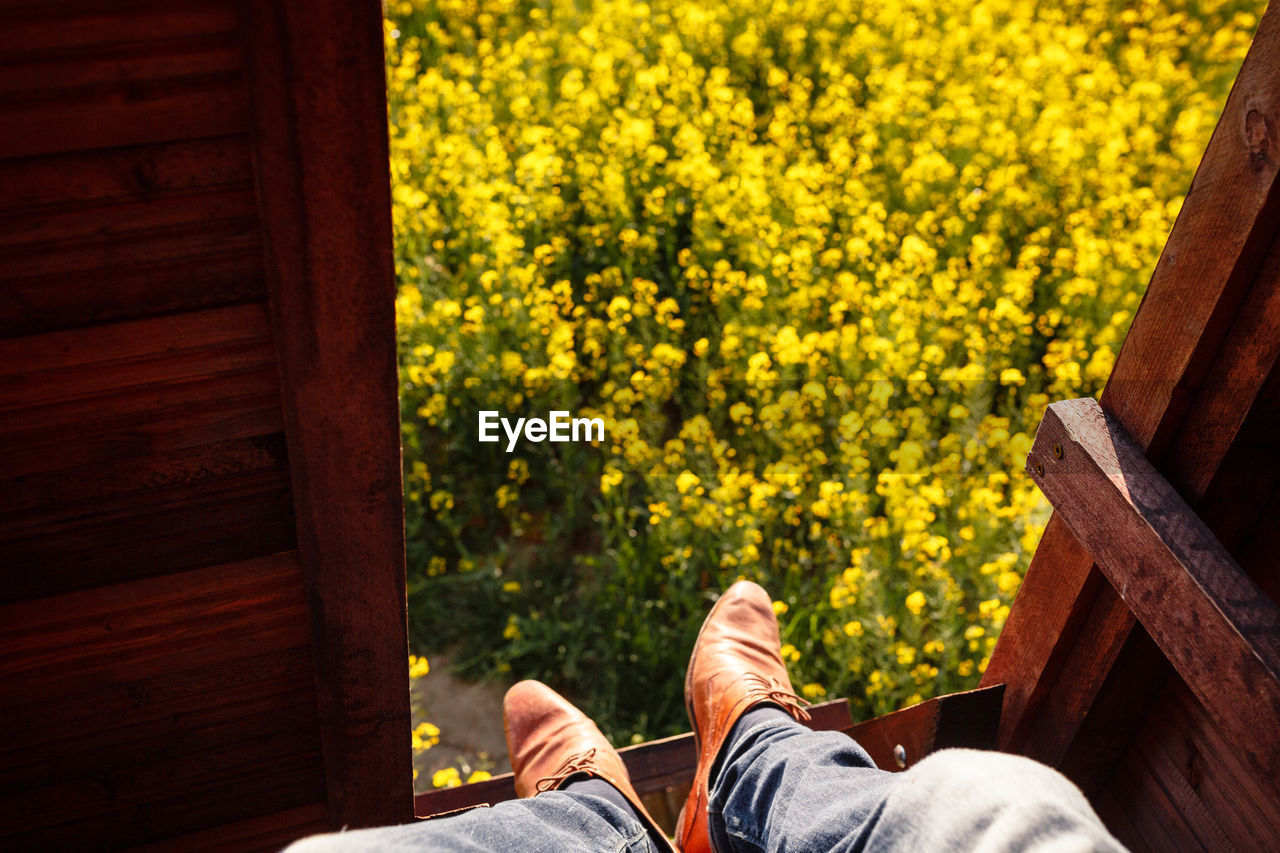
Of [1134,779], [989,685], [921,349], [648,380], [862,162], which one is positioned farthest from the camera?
[862,162]

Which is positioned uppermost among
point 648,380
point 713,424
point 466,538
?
point 648,380

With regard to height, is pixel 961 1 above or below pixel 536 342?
above

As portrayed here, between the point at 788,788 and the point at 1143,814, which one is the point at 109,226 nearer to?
the point at 788,788

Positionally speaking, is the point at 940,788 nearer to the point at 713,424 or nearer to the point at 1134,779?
the point at 1134,779

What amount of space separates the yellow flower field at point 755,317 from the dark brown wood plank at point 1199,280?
0.95m

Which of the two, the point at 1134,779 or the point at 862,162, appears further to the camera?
the point at 862,162

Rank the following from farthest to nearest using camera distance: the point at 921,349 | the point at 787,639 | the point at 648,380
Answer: the point at 921,349 → the point at 648,380 → the point at 787,639

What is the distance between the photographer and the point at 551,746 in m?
1.67

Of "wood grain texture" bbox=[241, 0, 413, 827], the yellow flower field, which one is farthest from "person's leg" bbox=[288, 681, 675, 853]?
the yellow flower field

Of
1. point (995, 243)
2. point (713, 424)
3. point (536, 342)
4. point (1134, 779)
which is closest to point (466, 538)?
point (536, 342)

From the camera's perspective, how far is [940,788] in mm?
880

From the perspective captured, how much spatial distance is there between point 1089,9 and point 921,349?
10.3 feet

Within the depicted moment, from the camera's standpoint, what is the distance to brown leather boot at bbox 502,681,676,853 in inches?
61.4

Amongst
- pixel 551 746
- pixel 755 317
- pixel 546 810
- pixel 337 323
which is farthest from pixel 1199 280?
pixel 755 317
